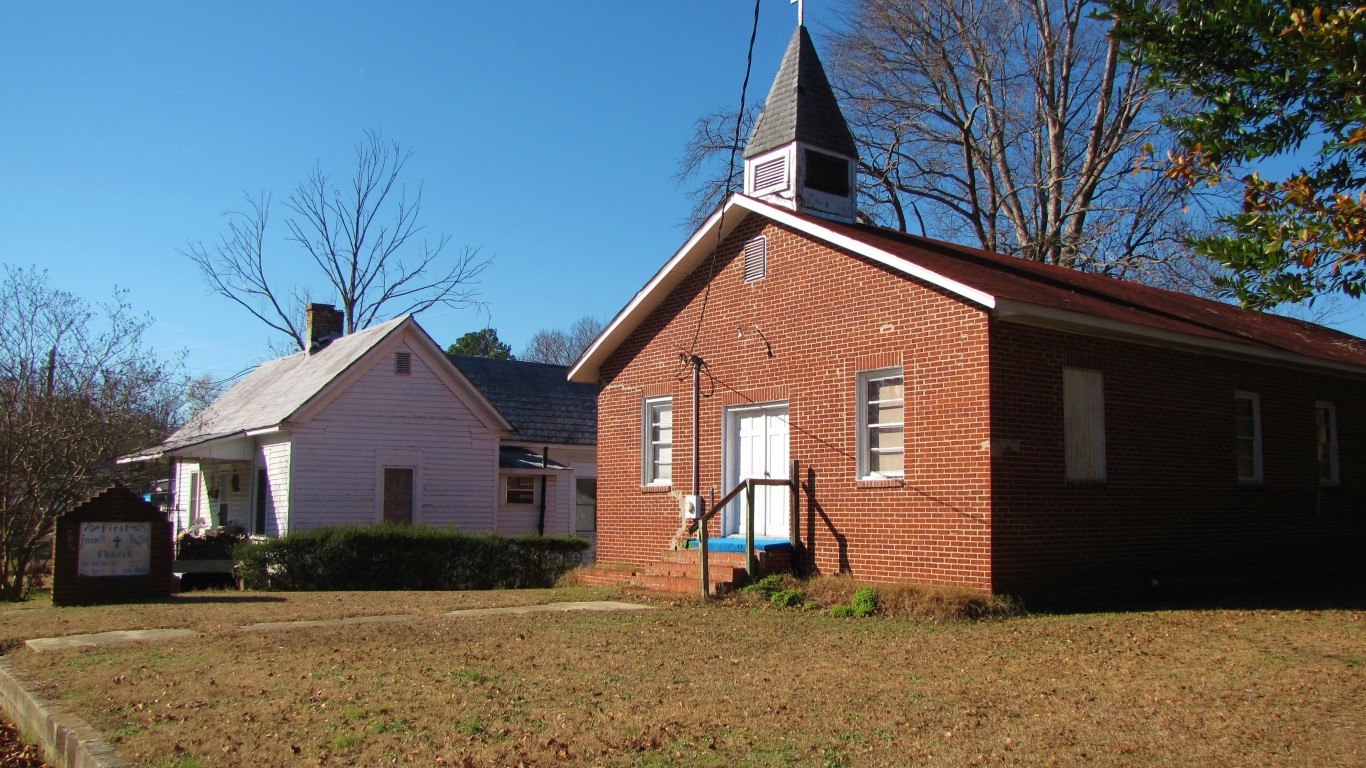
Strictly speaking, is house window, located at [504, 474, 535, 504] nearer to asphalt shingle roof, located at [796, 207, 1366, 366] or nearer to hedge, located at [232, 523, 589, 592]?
hedge, located at [232, 523, 589, 592]

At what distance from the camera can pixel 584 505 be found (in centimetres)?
2892

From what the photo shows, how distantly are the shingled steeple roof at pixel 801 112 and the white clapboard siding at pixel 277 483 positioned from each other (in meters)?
12.1

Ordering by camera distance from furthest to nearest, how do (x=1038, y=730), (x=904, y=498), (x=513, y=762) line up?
(x=904, y=498) → (x=1038, y=730) → (x=513, y=762)

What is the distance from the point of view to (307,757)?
6.42m

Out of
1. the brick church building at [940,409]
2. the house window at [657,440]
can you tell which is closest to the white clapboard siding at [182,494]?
the brick church building at [940,409]

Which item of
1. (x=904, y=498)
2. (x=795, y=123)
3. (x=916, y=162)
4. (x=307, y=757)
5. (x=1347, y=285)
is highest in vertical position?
(x=916, y=162)

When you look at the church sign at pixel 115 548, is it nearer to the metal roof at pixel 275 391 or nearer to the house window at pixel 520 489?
the metal roof at pixel 275 391


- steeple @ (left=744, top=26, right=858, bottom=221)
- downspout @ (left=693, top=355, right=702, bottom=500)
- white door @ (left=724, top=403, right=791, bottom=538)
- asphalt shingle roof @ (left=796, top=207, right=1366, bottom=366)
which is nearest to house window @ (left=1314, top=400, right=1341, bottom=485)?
asphalt shingle roof @ (left=796, top=207, right=1366, bottom=366)

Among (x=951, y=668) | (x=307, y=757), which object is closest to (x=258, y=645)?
(x=307, y=757)

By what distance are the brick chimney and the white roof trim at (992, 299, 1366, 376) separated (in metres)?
21.2

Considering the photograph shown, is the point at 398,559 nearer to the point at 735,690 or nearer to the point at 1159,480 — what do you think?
the point at 1159,480

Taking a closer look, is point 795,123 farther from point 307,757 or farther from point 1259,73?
point 307,757

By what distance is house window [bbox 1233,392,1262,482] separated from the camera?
1662 centimetres

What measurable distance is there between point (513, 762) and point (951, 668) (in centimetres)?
423
